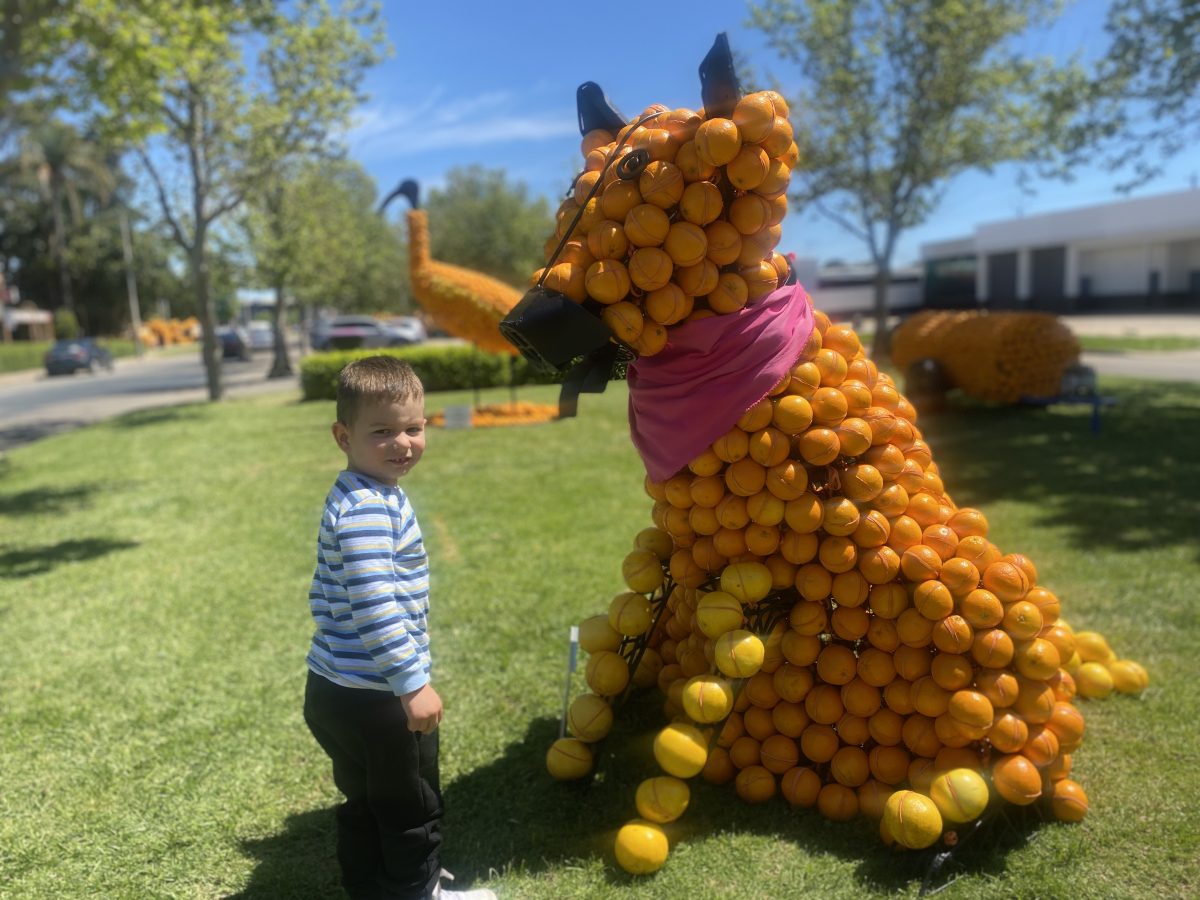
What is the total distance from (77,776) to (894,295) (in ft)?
164

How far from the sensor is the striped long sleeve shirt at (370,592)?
2174mm

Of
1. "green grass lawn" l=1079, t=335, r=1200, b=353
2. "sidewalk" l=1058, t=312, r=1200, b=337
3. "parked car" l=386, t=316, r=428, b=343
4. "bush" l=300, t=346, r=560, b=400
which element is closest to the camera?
"bush" l=300, t=346, r=560, b=400

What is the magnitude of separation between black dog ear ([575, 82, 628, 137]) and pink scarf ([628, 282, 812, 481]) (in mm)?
833

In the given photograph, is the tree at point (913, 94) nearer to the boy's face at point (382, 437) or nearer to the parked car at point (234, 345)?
the boy's face at point (382, 437)

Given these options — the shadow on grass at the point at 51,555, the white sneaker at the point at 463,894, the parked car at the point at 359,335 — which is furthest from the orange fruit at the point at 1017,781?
the parked car at the point at 359,335

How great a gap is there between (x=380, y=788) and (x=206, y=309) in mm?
17353

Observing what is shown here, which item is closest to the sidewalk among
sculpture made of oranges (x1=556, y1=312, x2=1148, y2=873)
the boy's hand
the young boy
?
sculpture made of oranges (x1=556, y1=312, x2=1148, y2=873)

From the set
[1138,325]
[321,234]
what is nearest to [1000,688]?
[321,234]

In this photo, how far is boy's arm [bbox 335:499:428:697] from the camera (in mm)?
2170

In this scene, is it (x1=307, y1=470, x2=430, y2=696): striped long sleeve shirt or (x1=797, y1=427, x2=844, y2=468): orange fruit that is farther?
(x1=797, y1=427, x2=844, y2=468): orange fruit

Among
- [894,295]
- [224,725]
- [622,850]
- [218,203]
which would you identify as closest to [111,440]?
[218,203]

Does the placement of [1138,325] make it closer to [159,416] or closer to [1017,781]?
[159,416]

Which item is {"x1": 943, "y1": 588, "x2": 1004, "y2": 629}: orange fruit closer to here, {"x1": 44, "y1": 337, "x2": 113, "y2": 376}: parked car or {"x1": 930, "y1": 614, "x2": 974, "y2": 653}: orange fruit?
{"x1": 930, "y1": 614, "x2": 974, "y2": 653}: orange fruit

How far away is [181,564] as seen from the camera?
250 inches
